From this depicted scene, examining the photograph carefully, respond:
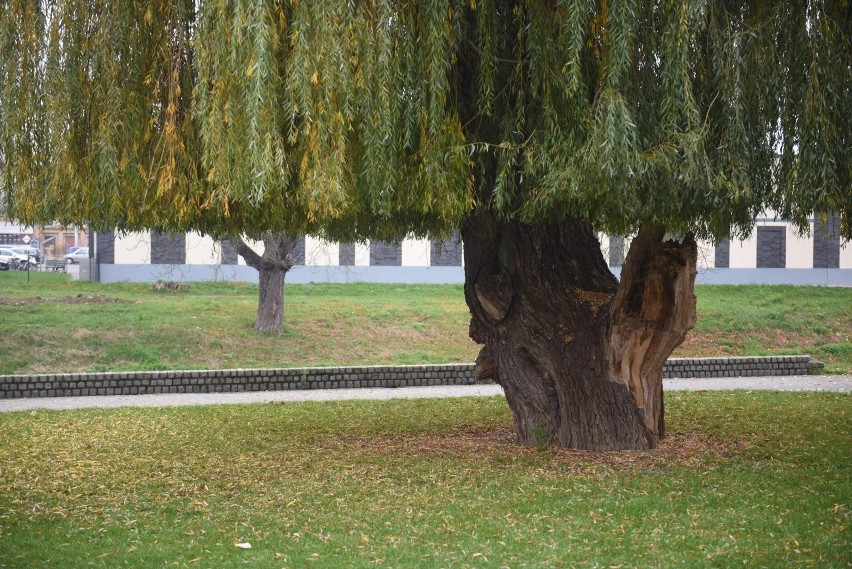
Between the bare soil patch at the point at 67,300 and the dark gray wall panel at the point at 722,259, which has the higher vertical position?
the dark gray wall panel at the point at 722,259

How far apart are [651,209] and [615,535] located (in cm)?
249

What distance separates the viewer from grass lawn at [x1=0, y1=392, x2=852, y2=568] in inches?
251

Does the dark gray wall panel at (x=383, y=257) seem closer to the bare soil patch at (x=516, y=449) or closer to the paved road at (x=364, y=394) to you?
the paved road at (x=364, y=394)

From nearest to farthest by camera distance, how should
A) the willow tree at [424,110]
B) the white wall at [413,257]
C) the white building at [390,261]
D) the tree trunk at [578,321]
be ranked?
the willow tree at [424,110] → the tree trunk at [578,321] → the white building at [390,261] → the white wall at [413,257]

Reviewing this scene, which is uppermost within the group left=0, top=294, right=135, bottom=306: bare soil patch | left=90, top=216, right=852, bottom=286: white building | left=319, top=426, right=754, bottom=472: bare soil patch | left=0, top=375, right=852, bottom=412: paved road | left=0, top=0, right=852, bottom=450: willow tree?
left=0, top=0, right=852, bottom=450: willow tree

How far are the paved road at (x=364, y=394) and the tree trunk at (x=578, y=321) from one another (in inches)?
224

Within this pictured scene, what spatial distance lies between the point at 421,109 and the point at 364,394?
8825 millimetres

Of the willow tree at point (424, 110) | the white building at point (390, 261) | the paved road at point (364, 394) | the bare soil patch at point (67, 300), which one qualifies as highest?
the willow tree at point (424, 110)

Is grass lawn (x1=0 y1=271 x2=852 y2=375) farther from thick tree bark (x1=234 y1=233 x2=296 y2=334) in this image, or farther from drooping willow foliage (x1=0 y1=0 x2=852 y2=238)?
drooping willow foliage (x1=0 y1=0 x2=852 y2=238)

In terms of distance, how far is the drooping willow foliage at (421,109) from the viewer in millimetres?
7453

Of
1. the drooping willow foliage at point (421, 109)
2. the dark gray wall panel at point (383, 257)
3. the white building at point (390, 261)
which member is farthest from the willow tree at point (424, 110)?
the dark gray wall panel at point (383, 257)

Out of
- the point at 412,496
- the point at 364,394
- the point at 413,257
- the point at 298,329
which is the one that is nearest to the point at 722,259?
the point at 413,257

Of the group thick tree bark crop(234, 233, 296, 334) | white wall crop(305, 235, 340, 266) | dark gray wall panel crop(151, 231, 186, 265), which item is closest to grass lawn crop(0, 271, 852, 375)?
thick tree bark crop(234, 233, 296, 334)

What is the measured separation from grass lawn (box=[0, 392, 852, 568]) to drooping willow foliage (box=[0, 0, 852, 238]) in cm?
224
